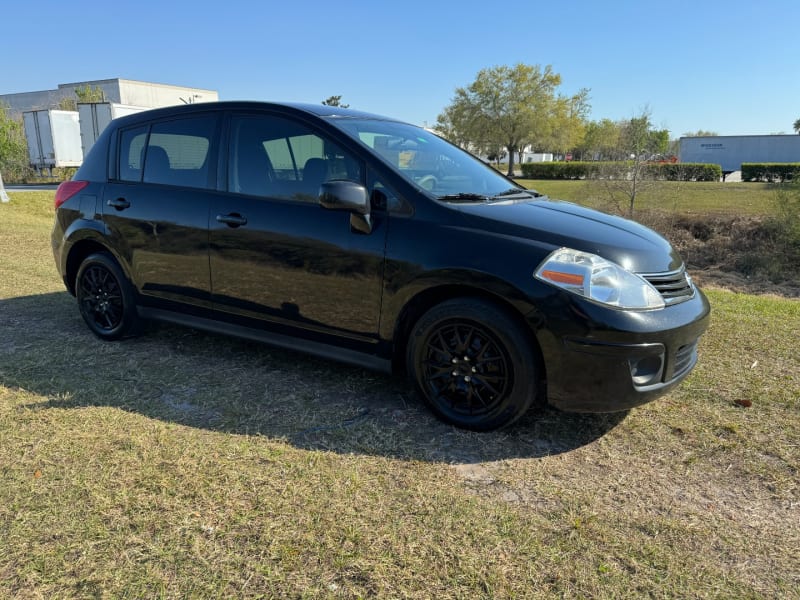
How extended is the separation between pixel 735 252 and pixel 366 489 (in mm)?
16271

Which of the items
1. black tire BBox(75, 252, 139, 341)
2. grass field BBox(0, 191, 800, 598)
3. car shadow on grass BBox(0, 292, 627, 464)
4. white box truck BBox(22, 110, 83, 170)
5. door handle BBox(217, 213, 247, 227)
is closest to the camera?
grass field BBox(0, 191, 800, 598)

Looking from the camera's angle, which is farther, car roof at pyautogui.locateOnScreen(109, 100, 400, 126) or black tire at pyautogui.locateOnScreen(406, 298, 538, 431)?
car roof at pyautogui.locateOnScreen(109, 100, 400, 126)

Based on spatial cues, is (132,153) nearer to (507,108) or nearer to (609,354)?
(609,354)

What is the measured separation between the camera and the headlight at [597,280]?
291cm

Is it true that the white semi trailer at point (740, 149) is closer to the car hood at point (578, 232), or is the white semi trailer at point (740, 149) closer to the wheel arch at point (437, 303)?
the car hood at point (578, 232)

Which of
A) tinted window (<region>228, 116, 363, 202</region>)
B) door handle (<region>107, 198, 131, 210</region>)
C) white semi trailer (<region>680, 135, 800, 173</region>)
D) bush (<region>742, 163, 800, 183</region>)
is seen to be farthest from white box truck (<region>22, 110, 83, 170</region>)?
white semi trailer (<region>680, 135, 800, 173</region>)

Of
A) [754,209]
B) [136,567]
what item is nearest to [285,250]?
[136,567]

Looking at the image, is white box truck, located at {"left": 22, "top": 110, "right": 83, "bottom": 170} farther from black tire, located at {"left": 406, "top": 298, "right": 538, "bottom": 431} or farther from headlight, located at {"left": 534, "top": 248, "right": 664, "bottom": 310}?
headlight, located at {"left": 534, "top": 248, "right": 664, "bottom": 310}

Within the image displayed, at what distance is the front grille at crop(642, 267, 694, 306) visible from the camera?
10.2ft

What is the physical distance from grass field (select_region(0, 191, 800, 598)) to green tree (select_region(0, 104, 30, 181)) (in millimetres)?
17324

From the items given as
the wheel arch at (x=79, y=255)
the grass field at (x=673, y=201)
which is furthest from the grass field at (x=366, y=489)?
the grass field at (x=673, y=201)

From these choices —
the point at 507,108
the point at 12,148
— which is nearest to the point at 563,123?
the point at 507,108

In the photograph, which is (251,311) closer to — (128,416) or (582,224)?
(128,416)

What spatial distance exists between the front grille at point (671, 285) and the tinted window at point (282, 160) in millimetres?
1778
